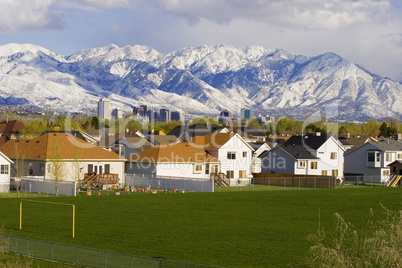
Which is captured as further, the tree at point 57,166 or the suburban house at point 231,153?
the suburban house at point 231,153

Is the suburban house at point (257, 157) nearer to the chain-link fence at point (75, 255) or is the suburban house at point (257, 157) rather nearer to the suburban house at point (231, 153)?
the suburban house at point (231, 153)

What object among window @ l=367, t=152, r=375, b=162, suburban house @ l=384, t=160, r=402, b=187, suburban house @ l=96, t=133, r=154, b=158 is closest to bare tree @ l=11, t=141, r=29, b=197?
suburban house @ l=96, t=133, r=154, b=158

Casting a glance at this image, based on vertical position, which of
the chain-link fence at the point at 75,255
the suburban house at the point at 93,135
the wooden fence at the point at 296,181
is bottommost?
the chain-link fence at the point at 75,255

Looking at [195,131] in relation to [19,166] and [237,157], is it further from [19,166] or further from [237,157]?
[19,166]

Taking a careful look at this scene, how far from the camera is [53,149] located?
70000 mm

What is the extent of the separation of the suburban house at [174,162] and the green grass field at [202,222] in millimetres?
16027

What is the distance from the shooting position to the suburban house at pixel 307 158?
88.6 m

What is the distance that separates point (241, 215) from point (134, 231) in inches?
408

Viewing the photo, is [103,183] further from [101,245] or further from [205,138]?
[101,245]

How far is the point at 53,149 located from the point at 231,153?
24.8 meters

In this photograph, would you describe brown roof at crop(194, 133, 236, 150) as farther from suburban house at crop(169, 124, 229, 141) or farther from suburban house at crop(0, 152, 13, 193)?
suburban house at crop(0, 152, 13, 193)

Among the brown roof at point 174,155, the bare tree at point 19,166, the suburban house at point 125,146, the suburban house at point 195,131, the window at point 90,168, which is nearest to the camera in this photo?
the bare tree at point 19,166

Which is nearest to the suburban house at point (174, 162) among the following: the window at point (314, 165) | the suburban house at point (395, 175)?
the window at point (314, 165)

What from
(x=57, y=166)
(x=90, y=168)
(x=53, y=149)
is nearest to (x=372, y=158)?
(x=90, y=168)
